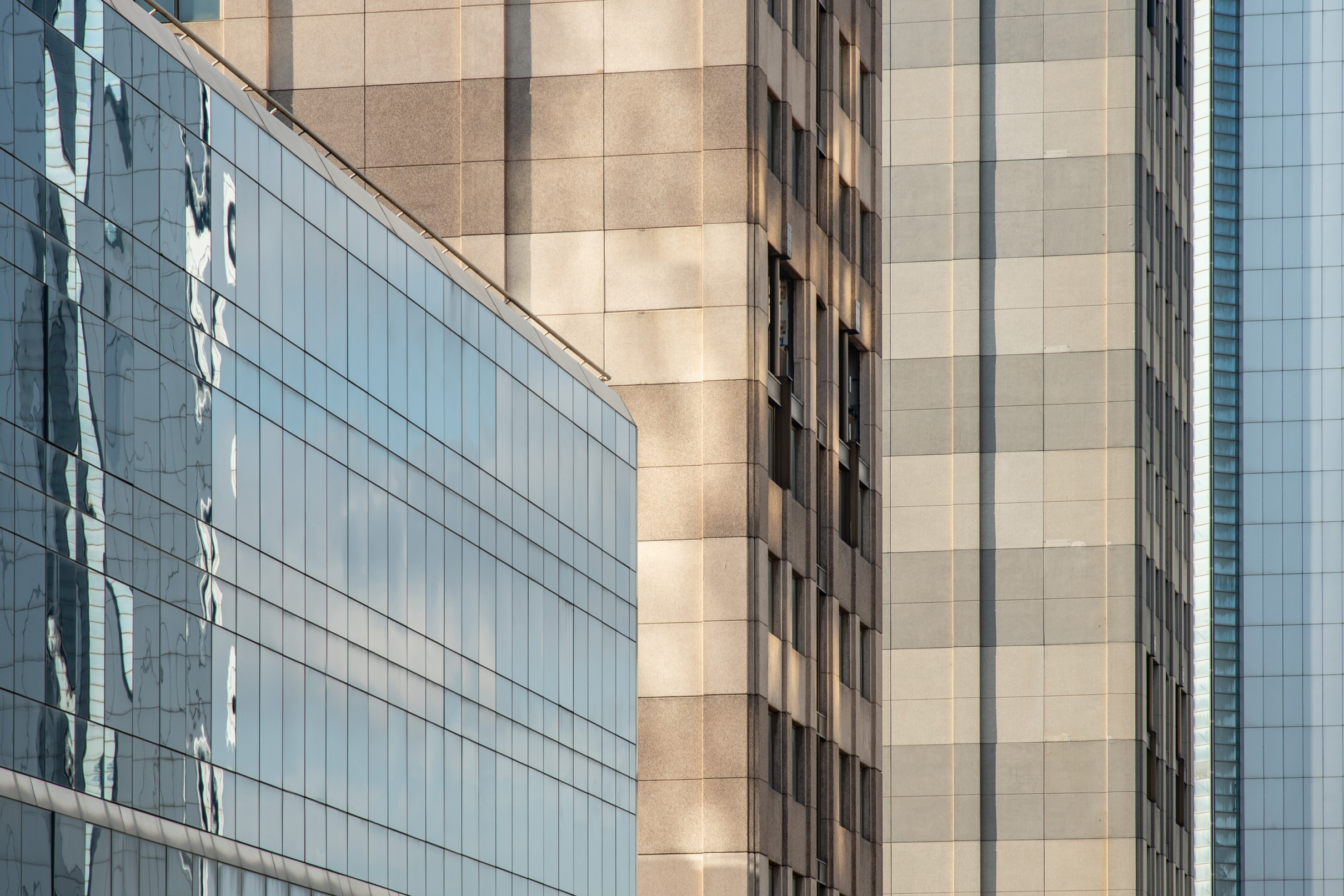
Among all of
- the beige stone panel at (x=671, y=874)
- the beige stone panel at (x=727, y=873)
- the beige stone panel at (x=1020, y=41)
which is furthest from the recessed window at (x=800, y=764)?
the beige stone panel at (x=1020, y=41)

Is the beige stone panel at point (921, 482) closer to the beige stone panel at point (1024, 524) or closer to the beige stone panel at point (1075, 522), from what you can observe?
the beige stone panel at point (1024, 524)

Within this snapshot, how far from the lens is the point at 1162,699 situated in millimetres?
102312

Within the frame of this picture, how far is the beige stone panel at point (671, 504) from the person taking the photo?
197 feet

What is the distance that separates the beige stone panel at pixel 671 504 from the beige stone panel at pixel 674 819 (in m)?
6.22

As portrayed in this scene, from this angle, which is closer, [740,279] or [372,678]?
[372,678]

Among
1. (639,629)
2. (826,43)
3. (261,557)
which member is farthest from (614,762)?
(826,43)

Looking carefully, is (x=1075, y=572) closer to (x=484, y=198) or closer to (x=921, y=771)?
(x=921, y=771)

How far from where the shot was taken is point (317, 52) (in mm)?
62500

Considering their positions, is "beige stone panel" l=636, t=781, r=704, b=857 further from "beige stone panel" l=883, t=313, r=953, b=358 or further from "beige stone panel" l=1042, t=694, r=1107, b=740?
"beige stone panel" l=883, t=313, r=953, b=358

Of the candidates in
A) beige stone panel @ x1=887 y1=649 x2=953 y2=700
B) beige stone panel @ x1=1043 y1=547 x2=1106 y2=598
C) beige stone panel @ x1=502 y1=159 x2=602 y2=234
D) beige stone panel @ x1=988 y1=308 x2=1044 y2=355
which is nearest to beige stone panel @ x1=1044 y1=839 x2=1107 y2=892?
beige stone panel @ x1=887 y1=649 x2=953 y2=700

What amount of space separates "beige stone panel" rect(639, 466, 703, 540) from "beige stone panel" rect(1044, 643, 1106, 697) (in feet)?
130

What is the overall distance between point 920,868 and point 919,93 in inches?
1246

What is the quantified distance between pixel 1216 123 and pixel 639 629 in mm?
143920

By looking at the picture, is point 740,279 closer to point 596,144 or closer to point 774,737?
point 596,144
